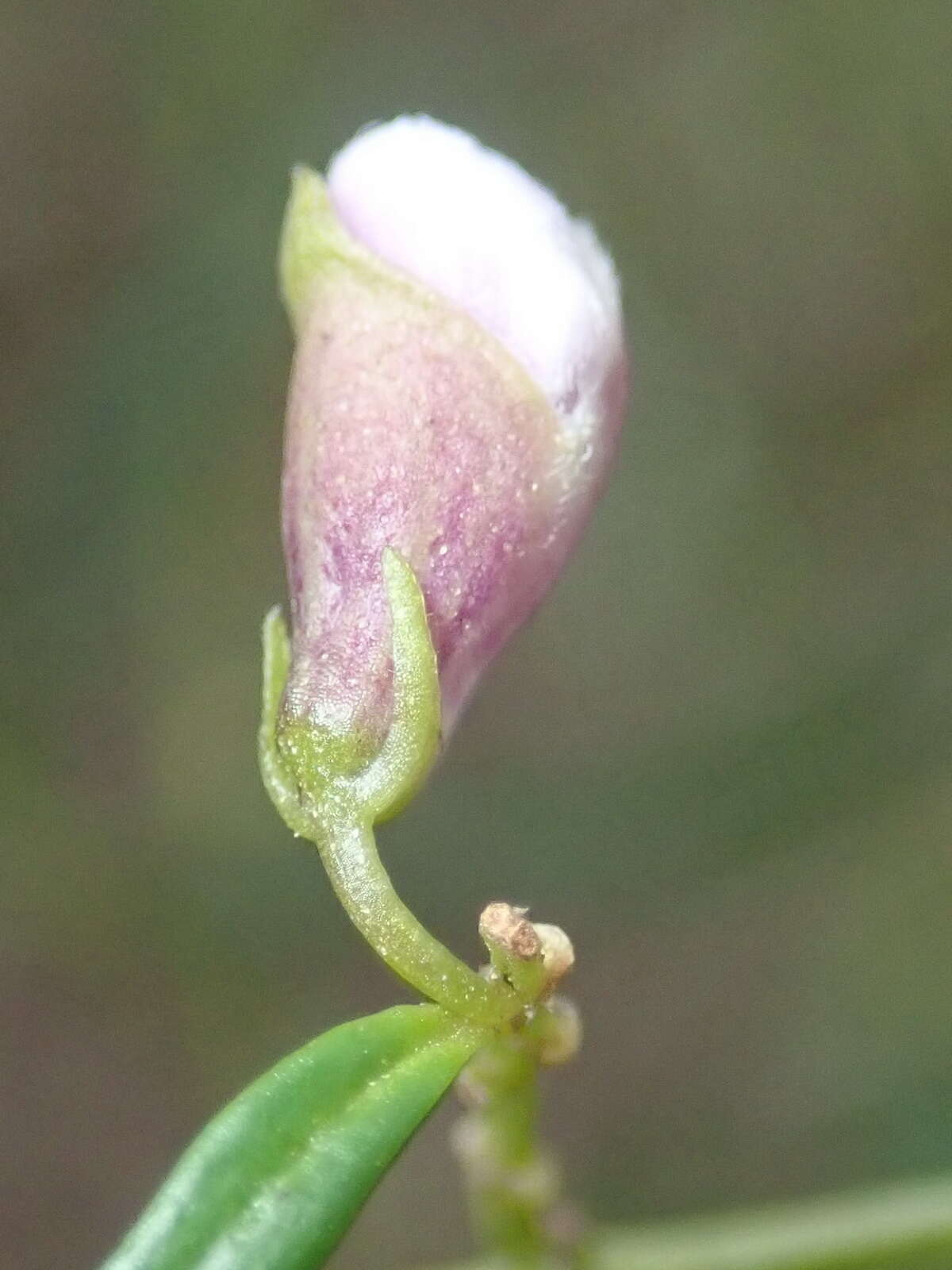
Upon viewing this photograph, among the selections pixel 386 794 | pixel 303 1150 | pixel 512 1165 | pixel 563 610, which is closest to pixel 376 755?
pixel 386 794

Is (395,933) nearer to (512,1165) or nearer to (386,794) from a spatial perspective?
(386,794)

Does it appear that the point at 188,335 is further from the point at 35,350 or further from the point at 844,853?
the point at 844,853

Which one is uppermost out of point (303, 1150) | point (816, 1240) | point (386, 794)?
point (816, 1240)

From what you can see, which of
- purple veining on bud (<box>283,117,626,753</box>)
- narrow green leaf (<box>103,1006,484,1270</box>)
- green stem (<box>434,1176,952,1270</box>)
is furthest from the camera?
→ green stem (<box>434,1176,952,1270</box>)

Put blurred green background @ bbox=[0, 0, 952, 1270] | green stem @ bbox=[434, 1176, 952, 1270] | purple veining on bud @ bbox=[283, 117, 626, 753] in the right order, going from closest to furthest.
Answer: purple veining on bud @ bbox=[283, 117, 626, 753]
green stem @ bbox=[434, 1176, 952, 1270]
blurred green background @ bbox=[0, 0, 952, 1270]

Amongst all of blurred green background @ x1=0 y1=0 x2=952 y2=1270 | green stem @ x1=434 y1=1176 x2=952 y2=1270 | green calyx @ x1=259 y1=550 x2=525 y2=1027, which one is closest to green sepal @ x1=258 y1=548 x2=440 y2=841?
green calyx @ x1=259 y1=550 x2=525 y2=1027

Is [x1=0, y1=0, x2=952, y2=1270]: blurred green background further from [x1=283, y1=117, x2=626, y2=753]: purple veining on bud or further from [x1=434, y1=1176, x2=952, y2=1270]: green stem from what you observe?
[x1=283, y1=117, x2=626, y2=753]: purple veining on bud

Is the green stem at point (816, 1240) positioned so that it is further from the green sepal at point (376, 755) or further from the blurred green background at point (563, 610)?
the blurred green background at point (563, 610)
